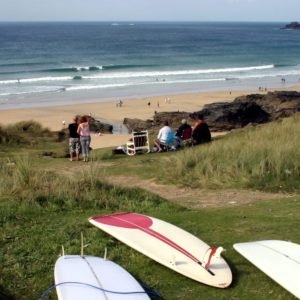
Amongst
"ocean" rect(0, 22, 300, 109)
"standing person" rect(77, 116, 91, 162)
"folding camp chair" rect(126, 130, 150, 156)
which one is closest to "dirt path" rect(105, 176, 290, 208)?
"standing person" rect(77, 116, 91, 162)

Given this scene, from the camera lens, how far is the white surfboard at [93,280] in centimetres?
509

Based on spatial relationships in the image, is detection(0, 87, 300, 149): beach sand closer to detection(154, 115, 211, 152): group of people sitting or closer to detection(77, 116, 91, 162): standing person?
detection(154, 115, 211, 152): group of people sitting

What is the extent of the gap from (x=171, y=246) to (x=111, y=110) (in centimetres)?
2780

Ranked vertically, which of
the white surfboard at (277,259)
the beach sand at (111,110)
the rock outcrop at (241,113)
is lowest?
the beach sand at (111,110)

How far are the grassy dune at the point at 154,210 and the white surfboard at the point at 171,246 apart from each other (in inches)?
4.7

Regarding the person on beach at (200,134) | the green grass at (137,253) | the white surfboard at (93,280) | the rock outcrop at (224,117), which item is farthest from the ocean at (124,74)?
the white surfboard at (93,280)

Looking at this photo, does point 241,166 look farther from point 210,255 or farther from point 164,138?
point 210,255

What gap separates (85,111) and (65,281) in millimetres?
28348

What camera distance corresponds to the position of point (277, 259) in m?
6.01

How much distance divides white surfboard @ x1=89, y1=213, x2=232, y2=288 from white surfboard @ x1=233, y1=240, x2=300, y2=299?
390mm

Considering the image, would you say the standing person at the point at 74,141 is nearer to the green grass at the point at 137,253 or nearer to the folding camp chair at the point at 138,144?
the folding camp chair at the point at 138,144

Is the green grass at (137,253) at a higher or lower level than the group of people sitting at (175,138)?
higher

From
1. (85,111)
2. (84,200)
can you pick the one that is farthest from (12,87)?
(84,200)

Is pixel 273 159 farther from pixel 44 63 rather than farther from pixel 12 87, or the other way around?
pixel 44 63
